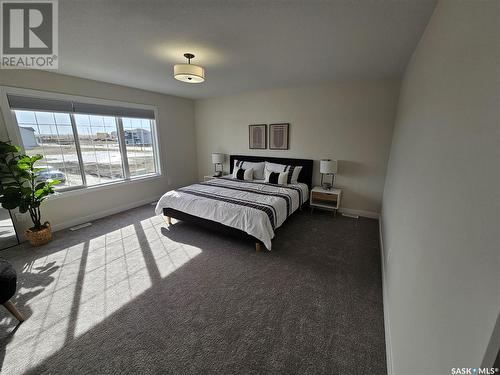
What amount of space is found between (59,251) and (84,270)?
28.8 inches

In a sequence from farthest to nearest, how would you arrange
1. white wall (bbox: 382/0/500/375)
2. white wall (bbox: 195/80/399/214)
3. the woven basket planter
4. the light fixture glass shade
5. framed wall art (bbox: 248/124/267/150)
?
1. framed wall art (bbox: 248/124/267/150)
2. white wall (bbox: 195/80/399/214)
3. the woven basket planter
4. the light fixture glass shade
5. white wall (bbox: 382/0/500/375)

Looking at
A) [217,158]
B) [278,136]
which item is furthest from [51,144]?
[278,136]

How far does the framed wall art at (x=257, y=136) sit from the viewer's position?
4535 millimetres

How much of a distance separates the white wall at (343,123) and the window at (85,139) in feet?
7.43

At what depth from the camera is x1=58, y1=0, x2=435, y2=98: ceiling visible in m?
1.54

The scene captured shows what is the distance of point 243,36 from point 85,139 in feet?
10.9

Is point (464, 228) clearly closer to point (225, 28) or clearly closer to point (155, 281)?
point (225, 28)

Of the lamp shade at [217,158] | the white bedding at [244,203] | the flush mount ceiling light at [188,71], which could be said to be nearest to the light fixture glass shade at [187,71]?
the flush mount ceiling light at [188,71]

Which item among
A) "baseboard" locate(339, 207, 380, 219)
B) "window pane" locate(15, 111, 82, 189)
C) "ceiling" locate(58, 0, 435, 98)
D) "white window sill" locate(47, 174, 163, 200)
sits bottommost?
"baseboard" locate(339, 207, 380, 219)

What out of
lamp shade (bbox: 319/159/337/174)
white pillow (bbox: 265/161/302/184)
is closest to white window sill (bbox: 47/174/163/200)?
white pillow (bbox: 265/161/302/184)

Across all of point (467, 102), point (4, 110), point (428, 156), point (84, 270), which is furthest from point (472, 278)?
point (4, 110)

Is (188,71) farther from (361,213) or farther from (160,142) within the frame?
(361,213)

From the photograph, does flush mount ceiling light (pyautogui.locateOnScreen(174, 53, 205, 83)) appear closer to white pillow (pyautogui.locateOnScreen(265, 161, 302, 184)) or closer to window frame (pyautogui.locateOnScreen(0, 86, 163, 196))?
window frame (pyautogui.locateOnScreen(0, 86, 163, 196))

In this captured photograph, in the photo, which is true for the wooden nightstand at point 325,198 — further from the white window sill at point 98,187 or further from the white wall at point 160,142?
the white window sill at point 98,187
